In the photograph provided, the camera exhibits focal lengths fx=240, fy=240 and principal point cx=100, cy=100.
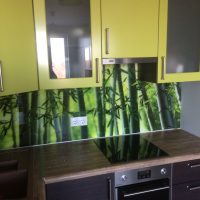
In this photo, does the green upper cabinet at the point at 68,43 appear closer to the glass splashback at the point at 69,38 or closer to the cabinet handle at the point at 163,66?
the glass splashback at the point at 69,38

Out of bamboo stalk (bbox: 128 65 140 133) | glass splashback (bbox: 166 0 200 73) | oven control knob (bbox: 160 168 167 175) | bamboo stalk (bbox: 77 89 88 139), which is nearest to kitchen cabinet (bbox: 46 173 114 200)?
oven control knob (bbox: 160 168 167 175)

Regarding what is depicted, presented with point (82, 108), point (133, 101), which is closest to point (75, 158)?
point (82, 108)

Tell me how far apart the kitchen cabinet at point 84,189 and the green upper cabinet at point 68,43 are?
644 mm

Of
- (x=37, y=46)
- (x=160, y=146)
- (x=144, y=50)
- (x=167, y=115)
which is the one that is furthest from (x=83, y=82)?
(x=167, y=115)

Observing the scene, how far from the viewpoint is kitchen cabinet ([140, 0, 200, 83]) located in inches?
72.9

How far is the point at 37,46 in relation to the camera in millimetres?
1588

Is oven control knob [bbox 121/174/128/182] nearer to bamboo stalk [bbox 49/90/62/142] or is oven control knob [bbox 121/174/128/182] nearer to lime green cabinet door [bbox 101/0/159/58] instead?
bamboo stalk [bbox 49/90/62/142]

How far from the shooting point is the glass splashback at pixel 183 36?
6.17 ft

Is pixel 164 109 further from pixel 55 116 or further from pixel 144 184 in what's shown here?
pixel 55 116

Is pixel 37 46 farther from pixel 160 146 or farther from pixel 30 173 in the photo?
pixel 160 146

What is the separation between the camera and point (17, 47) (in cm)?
144

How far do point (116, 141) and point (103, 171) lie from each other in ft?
1.88

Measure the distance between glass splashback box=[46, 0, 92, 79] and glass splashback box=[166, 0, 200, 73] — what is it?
67cm

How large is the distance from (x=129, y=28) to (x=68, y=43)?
457 mm
